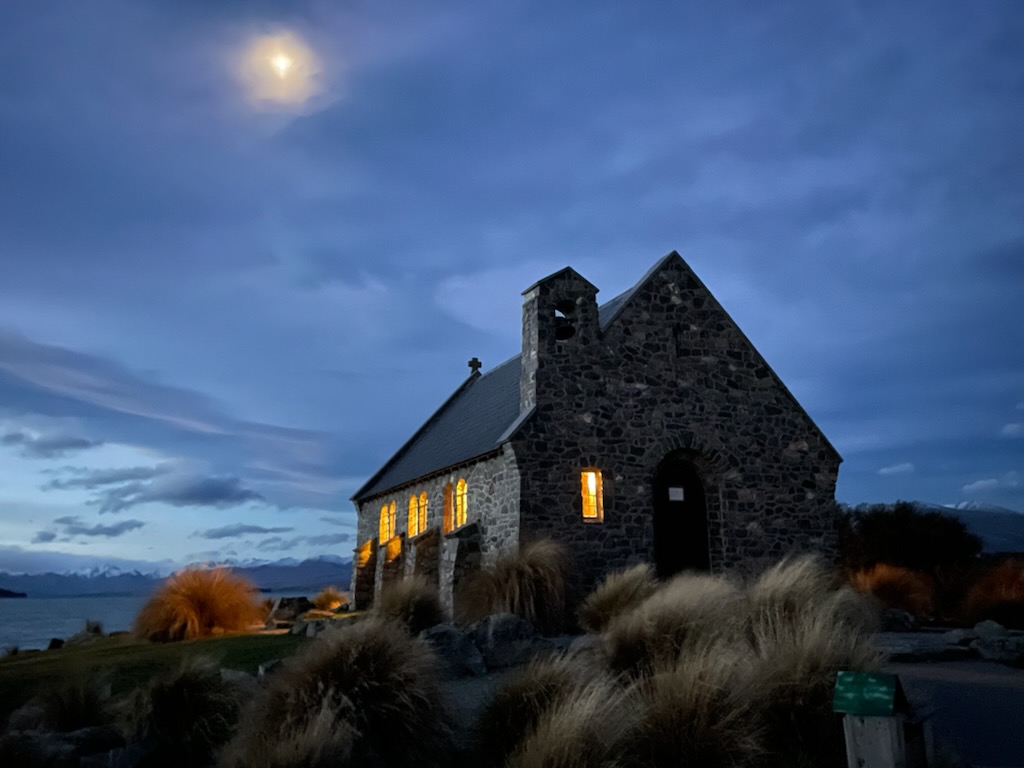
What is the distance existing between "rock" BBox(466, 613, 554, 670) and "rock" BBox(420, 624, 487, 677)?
0.63 feet

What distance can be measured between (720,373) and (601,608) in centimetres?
830

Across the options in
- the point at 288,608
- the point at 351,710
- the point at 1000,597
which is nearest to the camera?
the point at 351,710

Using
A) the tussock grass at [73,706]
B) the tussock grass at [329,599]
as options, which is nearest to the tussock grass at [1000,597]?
the tussock grass at [73,706]

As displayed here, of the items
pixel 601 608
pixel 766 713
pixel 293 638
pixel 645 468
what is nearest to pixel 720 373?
pixel 645 468

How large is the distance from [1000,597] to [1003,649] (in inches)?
233

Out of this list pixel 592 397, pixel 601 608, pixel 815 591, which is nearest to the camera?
pixel 815 591

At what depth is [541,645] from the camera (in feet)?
37.3

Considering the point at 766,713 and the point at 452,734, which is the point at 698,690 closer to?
the point at 766,713

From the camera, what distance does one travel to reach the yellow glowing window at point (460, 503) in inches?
825

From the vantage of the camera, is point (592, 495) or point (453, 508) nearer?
point (592, 495)

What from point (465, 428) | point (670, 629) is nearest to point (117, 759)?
point (670, 629)

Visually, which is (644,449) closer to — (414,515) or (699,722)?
(414,515)

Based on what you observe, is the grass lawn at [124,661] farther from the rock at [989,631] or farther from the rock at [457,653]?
the rock at [989,631]

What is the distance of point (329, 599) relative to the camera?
95.0ft
